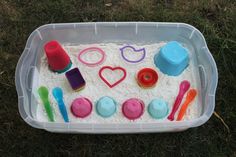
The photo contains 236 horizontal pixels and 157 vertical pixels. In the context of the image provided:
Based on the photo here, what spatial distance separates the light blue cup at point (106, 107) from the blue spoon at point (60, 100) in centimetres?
11

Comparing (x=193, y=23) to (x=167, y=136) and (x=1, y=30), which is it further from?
(x=1, y=30)

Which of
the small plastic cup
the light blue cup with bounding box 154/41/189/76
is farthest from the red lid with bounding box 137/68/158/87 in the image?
the small plastic cup

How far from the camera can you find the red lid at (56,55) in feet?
4.79

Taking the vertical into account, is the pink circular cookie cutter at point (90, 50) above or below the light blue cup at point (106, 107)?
above

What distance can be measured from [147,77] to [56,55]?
1.05 ft

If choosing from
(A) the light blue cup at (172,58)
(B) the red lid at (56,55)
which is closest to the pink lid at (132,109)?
(A) the light blue cup at (172,58)

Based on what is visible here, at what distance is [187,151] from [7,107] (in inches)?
25.7

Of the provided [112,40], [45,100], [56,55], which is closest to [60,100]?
[45,100]

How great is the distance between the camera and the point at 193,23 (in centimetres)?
169

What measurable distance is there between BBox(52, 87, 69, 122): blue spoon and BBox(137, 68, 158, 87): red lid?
269 mm

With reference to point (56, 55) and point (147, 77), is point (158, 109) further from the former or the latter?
point (56, 55)

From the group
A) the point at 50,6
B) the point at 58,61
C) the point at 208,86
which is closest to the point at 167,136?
the point at 208,86

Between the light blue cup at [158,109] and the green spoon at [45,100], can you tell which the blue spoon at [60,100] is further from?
the light blue cup at [158,109]

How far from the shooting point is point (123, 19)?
1.70 metres
